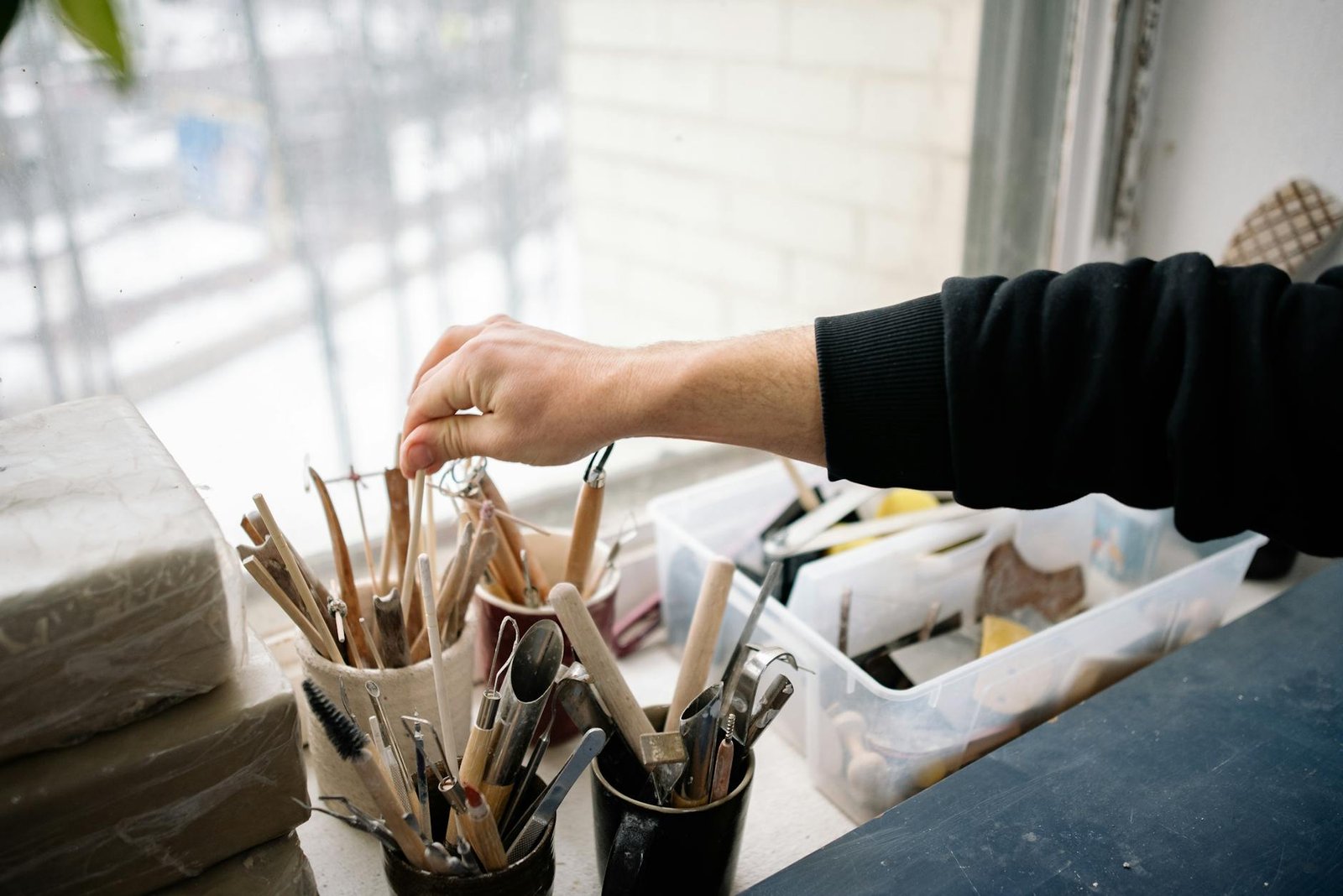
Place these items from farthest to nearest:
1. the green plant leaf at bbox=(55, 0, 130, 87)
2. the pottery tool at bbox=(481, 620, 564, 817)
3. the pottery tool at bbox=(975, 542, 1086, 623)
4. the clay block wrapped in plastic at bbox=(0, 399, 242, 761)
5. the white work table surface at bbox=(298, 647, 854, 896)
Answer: the pottery tool at bbox=(975, 542, 1086, 623)
the white work table surface at bbox=(298, 647, 854, 896)
the pottery tool at bbox=(481, 620, 564, 817)
the clay block wrapped in plastic at bbox=(0, 399, 242, 761)
the green plant leaf at bbox=(55, 0, 130, 87)

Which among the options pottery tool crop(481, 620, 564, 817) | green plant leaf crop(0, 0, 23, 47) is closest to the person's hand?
pottery tool crop(481, 620, 564, 817)

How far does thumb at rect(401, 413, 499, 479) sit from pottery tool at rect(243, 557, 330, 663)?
9 centimetres

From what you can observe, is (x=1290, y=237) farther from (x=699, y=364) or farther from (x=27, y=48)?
(x=27, y=48)

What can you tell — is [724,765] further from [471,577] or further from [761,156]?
[761,156]

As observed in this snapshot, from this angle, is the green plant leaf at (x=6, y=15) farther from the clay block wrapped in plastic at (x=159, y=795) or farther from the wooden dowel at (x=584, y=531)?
the wooden dowel at (x=584, y=531)

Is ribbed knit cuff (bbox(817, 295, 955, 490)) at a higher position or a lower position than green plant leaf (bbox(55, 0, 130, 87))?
lower

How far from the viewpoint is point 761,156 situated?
0.90 meters

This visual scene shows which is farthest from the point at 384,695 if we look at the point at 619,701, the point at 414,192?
the point at 414,192

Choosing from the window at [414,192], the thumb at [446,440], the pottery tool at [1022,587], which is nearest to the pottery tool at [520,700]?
the thumb at [446,440]

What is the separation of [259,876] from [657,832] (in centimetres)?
19

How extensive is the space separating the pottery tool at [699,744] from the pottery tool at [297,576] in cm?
20

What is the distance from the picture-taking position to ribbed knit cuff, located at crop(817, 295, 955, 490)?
1.75 ft

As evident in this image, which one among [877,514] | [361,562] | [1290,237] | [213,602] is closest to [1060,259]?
[1290,237]

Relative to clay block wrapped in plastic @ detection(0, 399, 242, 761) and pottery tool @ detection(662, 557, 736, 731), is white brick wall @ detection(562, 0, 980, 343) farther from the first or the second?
clay block wrapped in plastic @ detection(0, 399, 242, 761)
